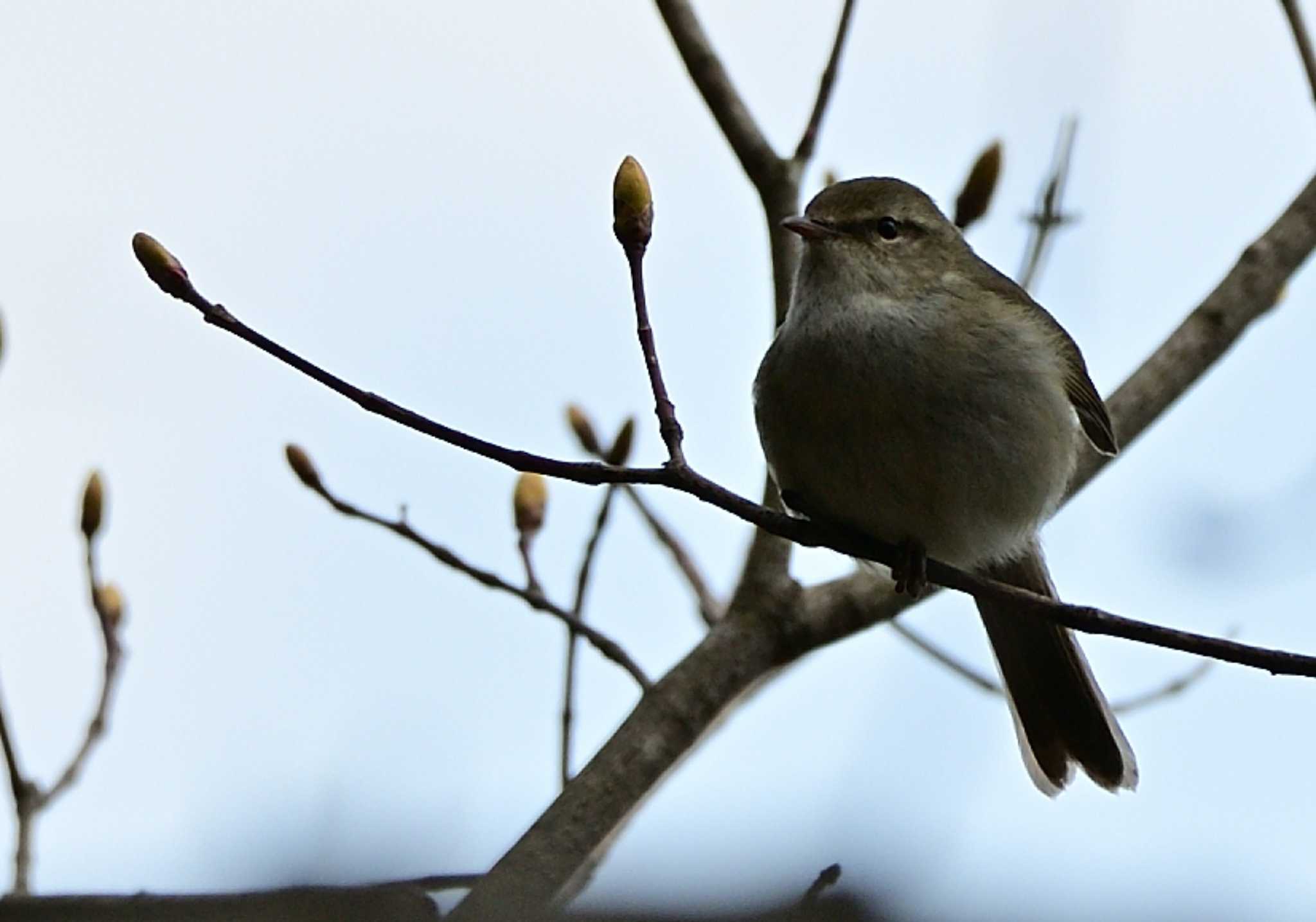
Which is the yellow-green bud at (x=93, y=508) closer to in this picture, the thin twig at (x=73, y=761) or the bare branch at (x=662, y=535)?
the thin twig at (x=73, y=761)

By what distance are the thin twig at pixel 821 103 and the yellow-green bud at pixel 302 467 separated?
5.39ft

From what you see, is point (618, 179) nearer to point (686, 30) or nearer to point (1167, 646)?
point (1167, 646)

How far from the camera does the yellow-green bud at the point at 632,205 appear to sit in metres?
3.25

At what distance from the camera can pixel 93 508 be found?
457cm

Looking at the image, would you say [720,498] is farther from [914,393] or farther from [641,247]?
[914,393]

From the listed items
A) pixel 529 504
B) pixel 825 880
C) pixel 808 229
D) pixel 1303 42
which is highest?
pixel 1303 42

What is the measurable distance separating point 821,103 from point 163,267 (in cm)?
226

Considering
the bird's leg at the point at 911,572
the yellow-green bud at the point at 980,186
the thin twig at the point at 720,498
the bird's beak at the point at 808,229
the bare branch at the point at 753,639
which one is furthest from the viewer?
the yellow-green bud at the point at 980,186

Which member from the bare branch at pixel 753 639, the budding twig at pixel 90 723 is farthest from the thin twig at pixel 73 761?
the bare branch at pixel 753 639

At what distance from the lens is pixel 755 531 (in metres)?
4.80

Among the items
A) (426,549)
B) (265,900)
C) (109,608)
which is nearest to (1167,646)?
(426,549)

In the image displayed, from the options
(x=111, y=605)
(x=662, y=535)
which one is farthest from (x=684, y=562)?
(x=111, y=605)

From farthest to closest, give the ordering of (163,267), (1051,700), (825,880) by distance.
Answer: (1051,700) < (163,267) < (825,880)

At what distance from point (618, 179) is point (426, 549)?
162 centimetres
